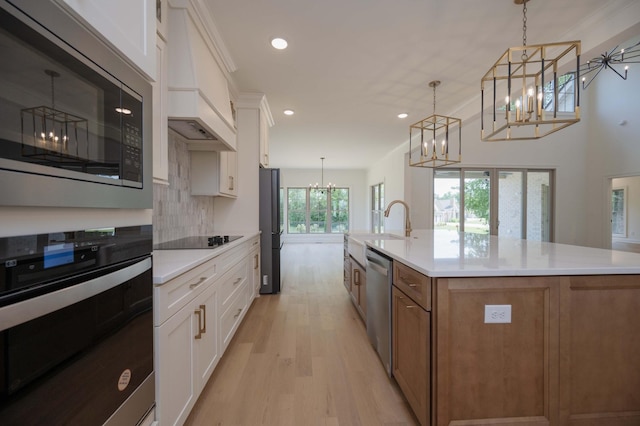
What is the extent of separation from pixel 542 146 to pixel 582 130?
107 cm

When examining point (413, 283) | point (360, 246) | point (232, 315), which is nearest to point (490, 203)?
point (360, 246)

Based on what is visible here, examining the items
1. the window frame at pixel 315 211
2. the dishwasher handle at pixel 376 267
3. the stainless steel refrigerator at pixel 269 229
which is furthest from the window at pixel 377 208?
the dishwasher handle at pixel 376 267

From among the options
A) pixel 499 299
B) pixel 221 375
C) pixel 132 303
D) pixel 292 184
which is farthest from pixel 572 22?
pixel 292 184

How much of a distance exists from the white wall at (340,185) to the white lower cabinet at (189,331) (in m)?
7.57

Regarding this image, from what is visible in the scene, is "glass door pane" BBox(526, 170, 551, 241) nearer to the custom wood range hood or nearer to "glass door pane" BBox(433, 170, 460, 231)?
"glass door pane" BBox(433, 170, 460, 231)

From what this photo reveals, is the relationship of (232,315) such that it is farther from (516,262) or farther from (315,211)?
(315,211)

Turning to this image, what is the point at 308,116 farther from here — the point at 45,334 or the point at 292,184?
the point at 292,184

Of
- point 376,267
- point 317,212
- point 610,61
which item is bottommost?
point 376,267

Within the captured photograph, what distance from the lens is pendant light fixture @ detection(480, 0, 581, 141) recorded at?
1.70m

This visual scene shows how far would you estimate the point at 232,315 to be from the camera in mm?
2250

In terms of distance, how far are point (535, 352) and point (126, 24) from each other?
217 cm

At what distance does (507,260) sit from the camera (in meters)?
1.49

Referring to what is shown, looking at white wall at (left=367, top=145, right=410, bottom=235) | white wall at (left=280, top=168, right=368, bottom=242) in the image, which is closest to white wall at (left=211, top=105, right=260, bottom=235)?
white wall at (left=367, top=145, right=410, bottom=235)

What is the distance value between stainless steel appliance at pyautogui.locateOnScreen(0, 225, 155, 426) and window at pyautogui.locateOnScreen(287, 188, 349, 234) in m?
8.81
